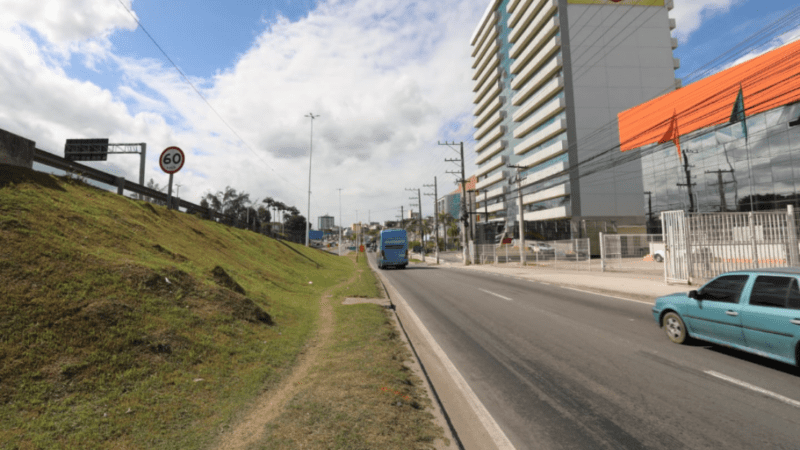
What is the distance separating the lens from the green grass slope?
360 cm

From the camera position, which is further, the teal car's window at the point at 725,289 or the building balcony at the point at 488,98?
the building balcony at the point at 488,98

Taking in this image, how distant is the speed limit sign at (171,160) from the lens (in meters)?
15.4

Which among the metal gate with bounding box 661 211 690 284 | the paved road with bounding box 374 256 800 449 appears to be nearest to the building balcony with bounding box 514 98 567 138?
the metal gate with bounding box 661 211 690 284

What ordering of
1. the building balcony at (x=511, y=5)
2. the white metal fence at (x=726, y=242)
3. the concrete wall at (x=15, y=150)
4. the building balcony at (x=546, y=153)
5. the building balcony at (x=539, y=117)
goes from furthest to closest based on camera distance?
the building balcony at (x=511, y=5), the building balcony at (x=539, y=117), the building balcony at (x=546, y=153), the white metal fence at (x=726, y=242), the concrete wall at (x=15, y=150)

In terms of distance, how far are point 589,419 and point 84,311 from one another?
21.9ft

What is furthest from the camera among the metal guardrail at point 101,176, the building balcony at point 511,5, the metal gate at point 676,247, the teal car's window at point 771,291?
the building balcony at point 511,5

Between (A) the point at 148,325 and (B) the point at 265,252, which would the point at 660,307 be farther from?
(B) the point at 265,252

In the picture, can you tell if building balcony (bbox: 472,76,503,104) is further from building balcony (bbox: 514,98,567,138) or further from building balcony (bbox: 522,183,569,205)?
building balcony (bbox: 522,183,569,205)

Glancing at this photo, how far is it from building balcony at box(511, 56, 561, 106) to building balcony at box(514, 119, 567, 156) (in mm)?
8168

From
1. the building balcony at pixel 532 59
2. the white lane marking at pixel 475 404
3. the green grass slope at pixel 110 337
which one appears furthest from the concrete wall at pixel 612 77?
the green grass slope at pixel 110 337

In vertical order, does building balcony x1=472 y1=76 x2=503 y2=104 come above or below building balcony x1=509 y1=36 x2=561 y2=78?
above

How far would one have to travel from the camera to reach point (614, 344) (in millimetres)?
6734

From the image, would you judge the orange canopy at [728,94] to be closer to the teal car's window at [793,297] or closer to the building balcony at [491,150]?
the teal car's window at [793,297]

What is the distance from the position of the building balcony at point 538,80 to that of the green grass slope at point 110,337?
60079 millimetres
